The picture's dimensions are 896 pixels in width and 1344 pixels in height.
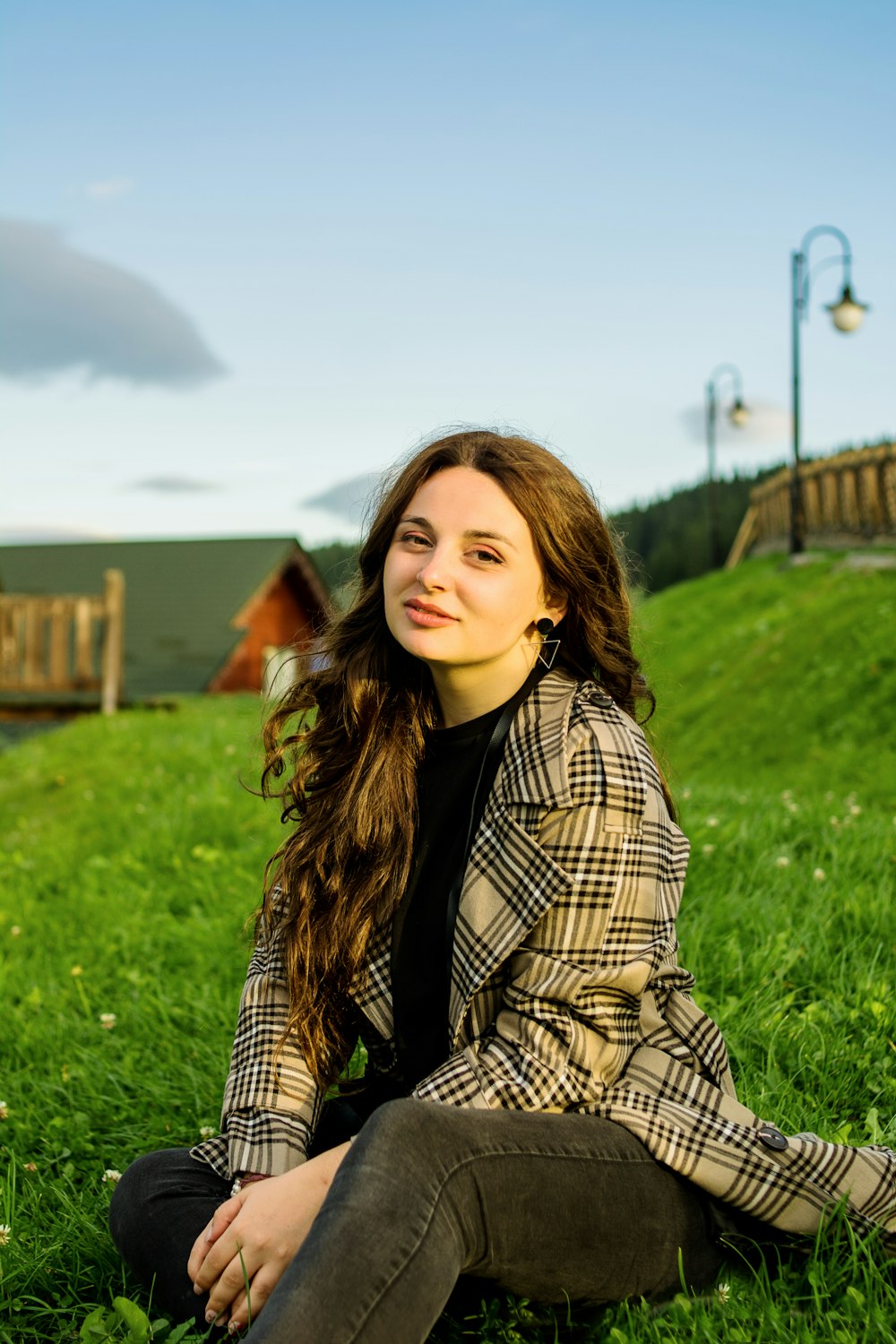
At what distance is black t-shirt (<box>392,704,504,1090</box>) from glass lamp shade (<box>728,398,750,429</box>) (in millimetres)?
30795

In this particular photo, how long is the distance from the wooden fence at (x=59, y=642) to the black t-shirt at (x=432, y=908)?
13.3 metres

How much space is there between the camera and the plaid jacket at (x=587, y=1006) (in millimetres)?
2123

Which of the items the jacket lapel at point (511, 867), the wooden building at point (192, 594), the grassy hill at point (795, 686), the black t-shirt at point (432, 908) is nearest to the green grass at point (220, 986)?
the grassy hill at point (795, 686)

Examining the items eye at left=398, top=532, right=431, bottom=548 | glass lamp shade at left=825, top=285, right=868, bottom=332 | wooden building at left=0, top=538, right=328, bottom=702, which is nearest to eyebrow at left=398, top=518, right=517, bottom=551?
eye at left=398, top=532, right=431, bottom=548

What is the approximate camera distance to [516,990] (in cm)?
218

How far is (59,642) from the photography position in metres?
15.5

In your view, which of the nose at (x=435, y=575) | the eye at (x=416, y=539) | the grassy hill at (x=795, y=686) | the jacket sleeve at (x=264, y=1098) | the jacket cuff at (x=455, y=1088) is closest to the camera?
the jacket cuff at (x=455, y=1088)

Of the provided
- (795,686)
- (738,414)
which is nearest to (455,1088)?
(795,686)

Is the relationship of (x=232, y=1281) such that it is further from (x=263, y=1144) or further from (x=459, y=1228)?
(x=459, y=1228)

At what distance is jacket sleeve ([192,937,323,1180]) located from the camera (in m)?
2.32

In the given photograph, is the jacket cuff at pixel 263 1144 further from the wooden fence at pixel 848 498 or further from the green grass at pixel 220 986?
the wooden fence at pixel 848 498

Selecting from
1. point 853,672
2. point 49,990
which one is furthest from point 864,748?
point 49,990

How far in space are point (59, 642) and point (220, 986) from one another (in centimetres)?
1194

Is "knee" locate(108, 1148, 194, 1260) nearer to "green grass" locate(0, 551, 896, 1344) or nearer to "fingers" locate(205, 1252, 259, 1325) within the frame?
"green grass" locate(0, 551, 896, 1344)
